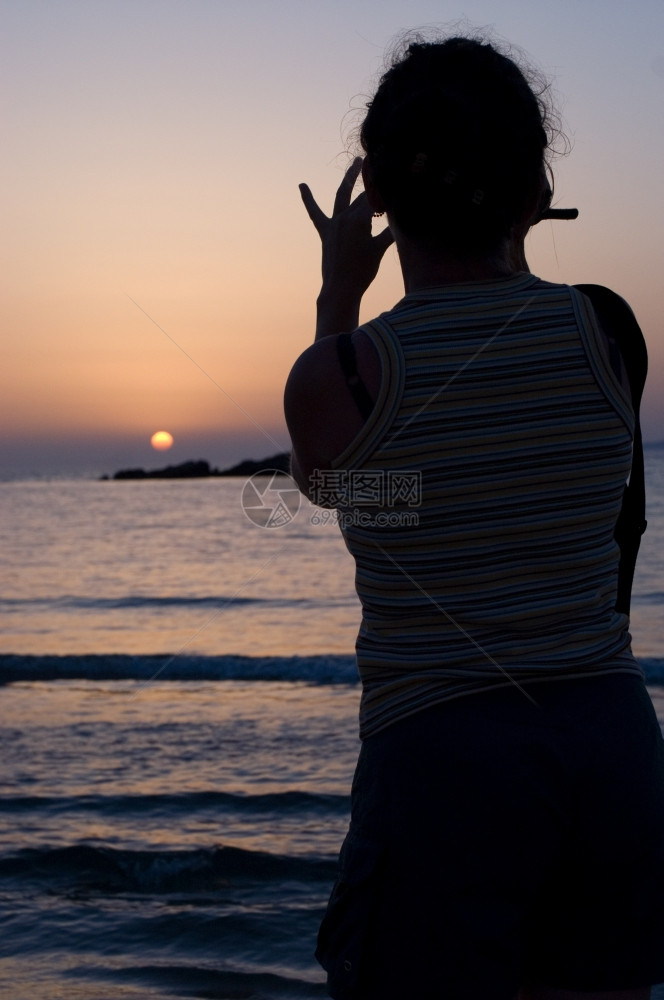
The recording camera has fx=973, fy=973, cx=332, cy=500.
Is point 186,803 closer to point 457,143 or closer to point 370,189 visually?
point 370,189

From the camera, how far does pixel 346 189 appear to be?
4.50 feet

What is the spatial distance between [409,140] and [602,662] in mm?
656

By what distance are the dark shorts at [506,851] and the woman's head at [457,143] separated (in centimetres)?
56

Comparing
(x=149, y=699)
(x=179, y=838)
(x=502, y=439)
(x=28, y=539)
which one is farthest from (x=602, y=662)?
(x=28, y=539)

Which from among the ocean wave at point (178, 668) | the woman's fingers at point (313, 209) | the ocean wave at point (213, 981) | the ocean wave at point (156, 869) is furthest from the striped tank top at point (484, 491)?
the ocean wave at point (178, 668)

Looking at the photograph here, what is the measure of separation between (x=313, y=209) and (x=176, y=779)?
5024mm

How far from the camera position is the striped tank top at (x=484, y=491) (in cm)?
111

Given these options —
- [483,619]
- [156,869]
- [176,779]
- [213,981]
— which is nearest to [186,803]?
[176,779]

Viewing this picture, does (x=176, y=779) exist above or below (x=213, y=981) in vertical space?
above

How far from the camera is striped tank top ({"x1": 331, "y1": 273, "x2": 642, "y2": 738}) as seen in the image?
1111 millimetres

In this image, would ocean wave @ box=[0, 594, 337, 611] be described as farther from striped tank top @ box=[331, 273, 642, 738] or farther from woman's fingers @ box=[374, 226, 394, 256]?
striped tank top @ box=[331, 273, 642, 738]

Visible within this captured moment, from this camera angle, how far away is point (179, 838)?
16.0 ft

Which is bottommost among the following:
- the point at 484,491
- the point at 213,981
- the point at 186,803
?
the point at 213,981

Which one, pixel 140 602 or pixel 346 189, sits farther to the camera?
pixel 140 602
